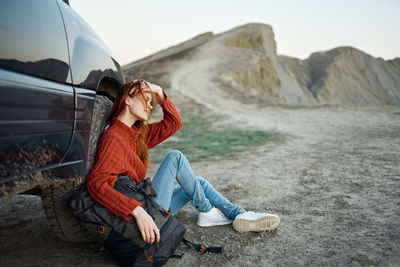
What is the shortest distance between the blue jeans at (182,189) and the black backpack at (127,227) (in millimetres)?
334

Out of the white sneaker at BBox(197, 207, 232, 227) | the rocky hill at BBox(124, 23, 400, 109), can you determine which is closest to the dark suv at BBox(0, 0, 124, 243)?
the white sneaker at BBox(197, 207, 232, 227)

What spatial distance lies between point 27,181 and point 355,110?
11023 millimetres

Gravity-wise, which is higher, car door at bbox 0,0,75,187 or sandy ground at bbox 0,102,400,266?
car door at bbox 0,0,75,187

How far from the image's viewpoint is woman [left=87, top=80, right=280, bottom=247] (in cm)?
180

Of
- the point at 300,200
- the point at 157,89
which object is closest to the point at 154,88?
the point at 157,89

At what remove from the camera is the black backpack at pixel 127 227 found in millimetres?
1791

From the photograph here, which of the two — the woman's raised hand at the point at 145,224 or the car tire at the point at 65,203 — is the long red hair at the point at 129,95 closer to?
the car tire at the point at 65,203

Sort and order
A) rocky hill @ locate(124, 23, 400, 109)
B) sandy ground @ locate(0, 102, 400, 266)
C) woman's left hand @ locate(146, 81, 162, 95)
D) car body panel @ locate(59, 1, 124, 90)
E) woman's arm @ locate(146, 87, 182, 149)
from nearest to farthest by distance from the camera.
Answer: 1. car body panel @ locate(59, 1, 124, 90)
2. sandy ground @ locate(0, 102, 400, 266)
3. woman's left hand @ locate(146, 81, 162, 95)
4. woman's arm @ locate(146, 87, 182, 149)
5. rocky hill @ locate(124, 23, 400, 109)

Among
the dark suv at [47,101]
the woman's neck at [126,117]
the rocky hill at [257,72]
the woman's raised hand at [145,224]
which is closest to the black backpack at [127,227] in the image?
the woman's raised hand at [145,224]

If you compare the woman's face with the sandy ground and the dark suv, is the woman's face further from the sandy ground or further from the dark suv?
the sandy ground

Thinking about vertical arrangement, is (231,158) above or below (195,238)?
below

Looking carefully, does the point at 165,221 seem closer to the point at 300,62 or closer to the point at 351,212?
the point at 351,212

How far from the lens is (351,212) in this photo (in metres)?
2.81

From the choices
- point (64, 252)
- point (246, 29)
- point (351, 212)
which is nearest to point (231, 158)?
point (351, 212)
